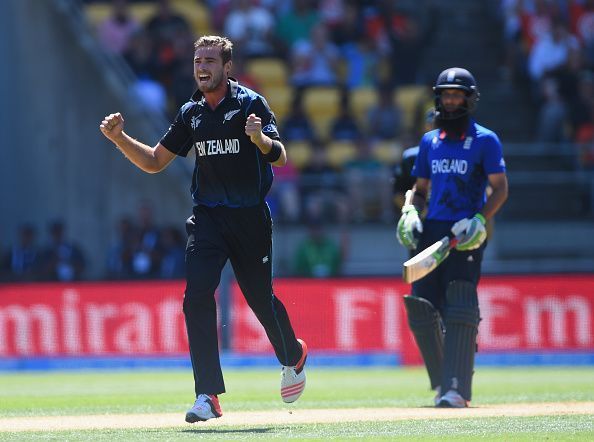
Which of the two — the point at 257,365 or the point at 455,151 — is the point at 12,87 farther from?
the point at 455,151

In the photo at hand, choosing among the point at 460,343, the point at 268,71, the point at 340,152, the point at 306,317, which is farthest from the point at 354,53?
the point at 460,343

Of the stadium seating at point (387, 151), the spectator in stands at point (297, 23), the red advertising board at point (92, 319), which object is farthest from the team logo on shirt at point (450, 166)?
the spectator in stands at point (297, 23)

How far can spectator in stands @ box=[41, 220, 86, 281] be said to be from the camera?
18.9 meters

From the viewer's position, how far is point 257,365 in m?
17.2

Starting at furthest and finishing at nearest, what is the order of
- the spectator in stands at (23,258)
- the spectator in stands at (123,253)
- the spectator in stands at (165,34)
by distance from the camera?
the spectator in stands at (165,34), the spectator in stands at (23,258), the spectator in stands at (123,253)

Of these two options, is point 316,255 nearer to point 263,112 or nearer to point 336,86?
point 336,86

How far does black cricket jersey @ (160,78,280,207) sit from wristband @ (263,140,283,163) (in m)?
0.17

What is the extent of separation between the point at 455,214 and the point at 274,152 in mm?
1953

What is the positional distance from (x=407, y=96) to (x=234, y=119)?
13.1 metres

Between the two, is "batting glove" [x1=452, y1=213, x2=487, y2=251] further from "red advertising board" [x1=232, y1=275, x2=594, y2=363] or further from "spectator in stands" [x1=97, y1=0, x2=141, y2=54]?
"spectator in stands" [x1=97, y1=0, x2=141, y2=54]

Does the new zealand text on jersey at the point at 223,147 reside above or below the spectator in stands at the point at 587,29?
below

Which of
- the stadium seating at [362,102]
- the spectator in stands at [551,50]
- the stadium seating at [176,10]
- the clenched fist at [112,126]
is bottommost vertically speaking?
the clenched fist at [112,126]

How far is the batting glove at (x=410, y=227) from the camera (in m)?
9.89

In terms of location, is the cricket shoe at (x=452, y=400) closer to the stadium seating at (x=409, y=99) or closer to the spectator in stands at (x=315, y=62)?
the stadium seating at (x=409, y=99)
